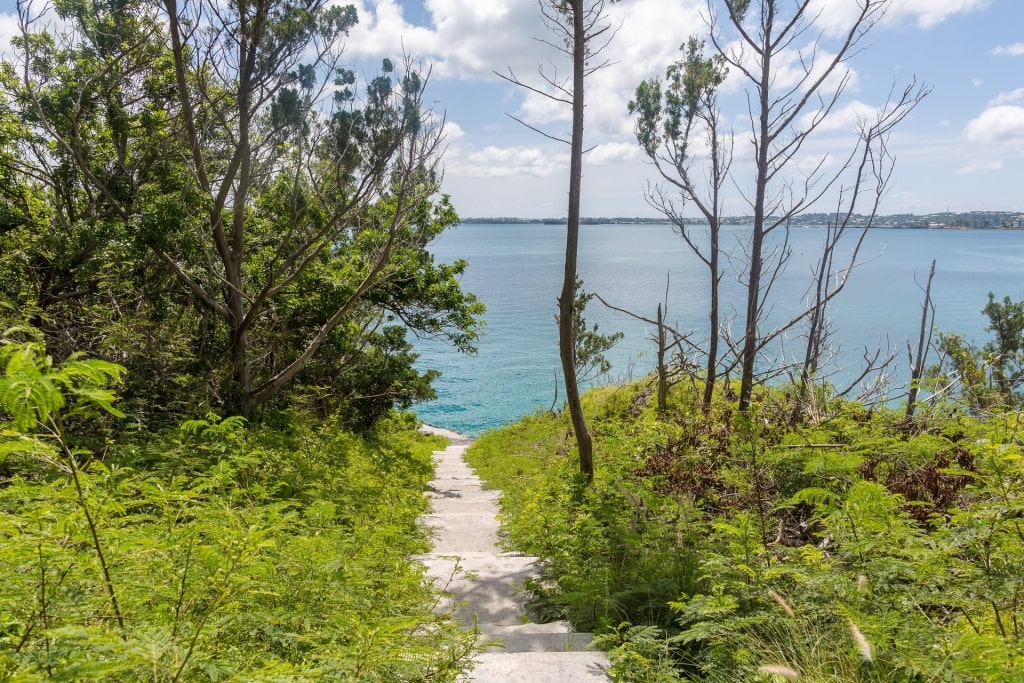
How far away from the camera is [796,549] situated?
354 centimetres

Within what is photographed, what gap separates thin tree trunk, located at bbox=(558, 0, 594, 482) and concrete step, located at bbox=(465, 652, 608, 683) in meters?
4.16

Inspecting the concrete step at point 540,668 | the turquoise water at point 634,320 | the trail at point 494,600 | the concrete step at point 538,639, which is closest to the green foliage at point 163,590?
the concrete step at point 540,668

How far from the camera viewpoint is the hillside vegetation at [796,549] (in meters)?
2.59

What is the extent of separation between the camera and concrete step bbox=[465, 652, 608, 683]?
3.05 metres

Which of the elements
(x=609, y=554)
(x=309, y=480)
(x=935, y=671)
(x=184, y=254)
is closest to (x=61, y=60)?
(x=184, y=254)

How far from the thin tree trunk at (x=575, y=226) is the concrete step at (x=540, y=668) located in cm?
416

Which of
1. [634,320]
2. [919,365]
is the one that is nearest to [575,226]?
[919,365]

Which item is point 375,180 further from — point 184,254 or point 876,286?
point 876,286

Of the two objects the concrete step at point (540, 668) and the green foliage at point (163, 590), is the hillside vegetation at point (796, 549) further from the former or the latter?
the green foliage at point (163, 590)

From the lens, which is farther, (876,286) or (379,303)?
(876,286)

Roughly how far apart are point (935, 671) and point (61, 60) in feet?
44.2

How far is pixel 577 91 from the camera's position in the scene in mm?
7254

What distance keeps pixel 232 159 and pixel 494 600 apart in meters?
7.49

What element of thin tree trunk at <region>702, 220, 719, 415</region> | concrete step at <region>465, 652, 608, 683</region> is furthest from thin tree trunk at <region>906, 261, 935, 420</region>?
concrete step at <region>465, 652, 608, 683</region>
